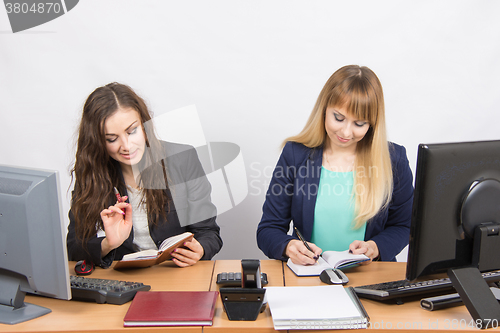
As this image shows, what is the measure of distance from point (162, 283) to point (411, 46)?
1975 mm

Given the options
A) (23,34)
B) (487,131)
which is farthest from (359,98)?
(23,34)

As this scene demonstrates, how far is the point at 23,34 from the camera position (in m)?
2.29

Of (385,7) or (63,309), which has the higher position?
(385,7)

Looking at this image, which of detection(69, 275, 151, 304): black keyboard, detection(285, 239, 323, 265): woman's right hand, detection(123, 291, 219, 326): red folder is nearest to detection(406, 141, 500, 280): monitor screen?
detection(285, 239, 323, 265): woman's right hand

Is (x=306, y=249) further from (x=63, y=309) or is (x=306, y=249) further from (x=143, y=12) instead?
(x=143, y=12)

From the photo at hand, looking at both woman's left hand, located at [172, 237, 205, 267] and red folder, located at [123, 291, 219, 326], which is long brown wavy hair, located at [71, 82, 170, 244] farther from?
red folder, located at [123, 291, 219, 326]

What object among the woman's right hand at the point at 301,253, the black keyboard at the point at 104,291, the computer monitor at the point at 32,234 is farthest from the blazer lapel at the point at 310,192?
the computer monitor at the point at 32,234

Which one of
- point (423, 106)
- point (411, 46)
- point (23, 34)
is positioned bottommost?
point (423, 106)

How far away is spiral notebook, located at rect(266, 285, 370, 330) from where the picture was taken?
99cm

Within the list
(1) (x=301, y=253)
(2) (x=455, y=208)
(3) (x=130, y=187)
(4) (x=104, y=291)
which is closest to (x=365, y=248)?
(1) (x=301, y=253)

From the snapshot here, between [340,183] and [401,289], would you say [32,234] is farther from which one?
[340,183]

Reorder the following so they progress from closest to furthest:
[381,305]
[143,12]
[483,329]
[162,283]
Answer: [483,329] → [381,305] → [162,283] → [143,12]

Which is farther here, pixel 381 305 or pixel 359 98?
pixel 359 98

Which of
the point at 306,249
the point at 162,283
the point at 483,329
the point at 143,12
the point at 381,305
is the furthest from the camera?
the point at 143,12
